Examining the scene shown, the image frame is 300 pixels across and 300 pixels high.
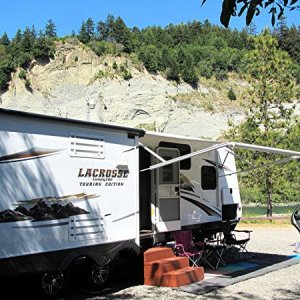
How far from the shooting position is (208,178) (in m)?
9.67

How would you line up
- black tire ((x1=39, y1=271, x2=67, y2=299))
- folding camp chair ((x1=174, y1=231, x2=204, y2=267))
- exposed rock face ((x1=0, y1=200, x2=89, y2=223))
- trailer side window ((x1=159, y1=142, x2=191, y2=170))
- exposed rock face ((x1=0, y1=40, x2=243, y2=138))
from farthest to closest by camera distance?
1. exposed rock face ((x1=0, y1=40, x2=243, y2=138))
2. trailer side window ((x1=159, y1=142, x2=191, y2=170))
3. folding camp chair ((x1=174, y1=231, x2=204, y2=267))
4. black tire ((x1=39, y1=271, x2=67, y2=299))
5. exposed rock face ((x1=0, y1=200, x2=89, y2=223))

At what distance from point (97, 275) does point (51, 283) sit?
0.76 m

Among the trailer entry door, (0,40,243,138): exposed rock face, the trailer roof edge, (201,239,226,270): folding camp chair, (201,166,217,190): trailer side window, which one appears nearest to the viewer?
the trailer roof edge

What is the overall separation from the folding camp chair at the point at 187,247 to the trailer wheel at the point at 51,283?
7.67ft

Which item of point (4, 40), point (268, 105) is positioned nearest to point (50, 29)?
point (4, 40)

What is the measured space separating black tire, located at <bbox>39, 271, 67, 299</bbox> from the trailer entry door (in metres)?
2.32

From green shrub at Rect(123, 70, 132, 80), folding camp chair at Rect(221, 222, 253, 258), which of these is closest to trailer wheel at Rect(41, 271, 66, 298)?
folding camp chair at Rect(221, 222, 253, 258)

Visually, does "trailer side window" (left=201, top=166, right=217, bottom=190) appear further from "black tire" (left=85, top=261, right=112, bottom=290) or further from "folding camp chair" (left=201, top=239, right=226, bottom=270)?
"black tire" (left=85, top=261, right=112, bottom=290)

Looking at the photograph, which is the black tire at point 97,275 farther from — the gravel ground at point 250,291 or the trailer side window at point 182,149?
the trailer side window at point 182,149

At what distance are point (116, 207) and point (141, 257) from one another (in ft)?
3.46

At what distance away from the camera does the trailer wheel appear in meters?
5.89

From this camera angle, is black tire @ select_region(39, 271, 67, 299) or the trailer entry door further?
the trailer entry door

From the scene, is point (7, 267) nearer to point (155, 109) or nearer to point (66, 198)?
point (66, 198)

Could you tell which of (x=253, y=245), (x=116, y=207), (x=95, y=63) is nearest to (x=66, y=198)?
(x=116, y=207)
